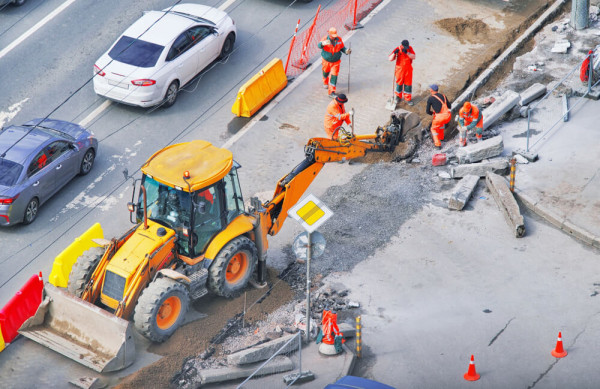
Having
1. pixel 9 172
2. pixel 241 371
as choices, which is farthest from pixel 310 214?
pixel 9 172

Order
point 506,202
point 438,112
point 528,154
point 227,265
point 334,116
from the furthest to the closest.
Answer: point 438,112
point 528,154
point 334,116
point 506,202
point 227,265

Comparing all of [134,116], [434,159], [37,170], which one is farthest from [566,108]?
[37,170]

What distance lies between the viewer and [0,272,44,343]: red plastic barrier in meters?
15.4

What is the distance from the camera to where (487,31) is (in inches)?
992

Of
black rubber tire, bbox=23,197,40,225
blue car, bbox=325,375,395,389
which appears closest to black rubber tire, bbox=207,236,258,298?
blue car, bbox=325,375,395,389

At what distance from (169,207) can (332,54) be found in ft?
27.3

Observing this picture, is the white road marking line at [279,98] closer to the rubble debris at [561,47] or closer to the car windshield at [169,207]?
the rubble debris at [561,47]

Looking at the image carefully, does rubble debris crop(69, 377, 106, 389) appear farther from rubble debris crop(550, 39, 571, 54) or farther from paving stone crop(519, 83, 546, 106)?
rubble debris crop(550, 39, 571, 54)

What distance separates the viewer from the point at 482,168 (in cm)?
1989

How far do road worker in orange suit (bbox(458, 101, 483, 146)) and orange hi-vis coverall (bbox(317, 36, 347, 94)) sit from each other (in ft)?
11.6

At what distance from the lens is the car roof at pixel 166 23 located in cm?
2286

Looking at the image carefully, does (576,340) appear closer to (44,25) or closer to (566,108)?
(566,108)

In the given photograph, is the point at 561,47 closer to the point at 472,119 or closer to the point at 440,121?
the point at 472,119

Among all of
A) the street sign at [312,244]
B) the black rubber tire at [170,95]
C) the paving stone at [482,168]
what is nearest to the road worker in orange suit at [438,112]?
the paving stone at [482,168]
